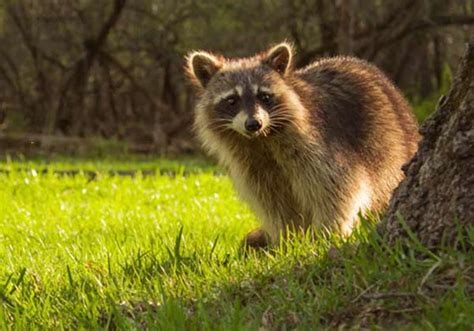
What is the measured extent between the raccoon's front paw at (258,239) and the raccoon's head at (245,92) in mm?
648

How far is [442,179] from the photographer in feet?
12.2

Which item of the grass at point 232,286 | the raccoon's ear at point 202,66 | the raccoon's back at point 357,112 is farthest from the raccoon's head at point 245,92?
the grass at point 232,286

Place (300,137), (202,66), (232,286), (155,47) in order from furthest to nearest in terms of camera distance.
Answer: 1. (155,47)
2. (202,66)
3. (300,137)
4. (232,286)

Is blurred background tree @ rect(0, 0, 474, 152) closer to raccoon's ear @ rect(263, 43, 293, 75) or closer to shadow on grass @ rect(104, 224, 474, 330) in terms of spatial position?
raccoon's ear @ rect(263, 43, 293, 75)

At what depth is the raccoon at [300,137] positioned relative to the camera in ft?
19.4

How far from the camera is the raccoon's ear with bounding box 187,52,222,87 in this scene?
6.51 meters

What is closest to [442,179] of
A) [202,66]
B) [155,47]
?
[202,66]

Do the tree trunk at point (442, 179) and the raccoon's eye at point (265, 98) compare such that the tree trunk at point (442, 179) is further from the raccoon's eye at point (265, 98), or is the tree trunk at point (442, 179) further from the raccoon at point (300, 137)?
the raccoon's eye at point (265, 98)

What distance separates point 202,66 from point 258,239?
1.36 meters

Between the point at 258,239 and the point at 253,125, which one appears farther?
the point at 258,239

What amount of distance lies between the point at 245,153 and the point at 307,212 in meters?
0.57

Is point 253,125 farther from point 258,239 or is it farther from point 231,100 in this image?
point 258,239

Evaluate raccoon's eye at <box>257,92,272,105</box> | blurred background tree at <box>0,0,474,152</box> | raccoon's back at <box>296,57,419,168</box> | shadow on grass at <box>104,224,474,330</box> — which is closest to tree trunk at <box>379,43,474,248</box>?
shadow on grass at <box>104,224,474,330</box>

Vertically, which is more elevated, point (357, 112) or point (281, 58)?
point (281, 58)
